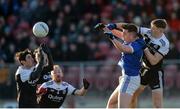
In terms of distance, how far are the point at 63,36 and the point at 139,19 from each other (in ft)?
7.78

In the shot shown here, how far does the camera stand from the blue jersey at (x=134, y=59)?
48.0 feet

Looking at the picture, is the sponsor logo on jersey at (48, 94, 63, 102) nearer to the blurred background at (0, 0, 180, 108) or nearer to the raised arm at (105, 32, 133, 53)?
the raised arm at (105, 32, 133, 53)

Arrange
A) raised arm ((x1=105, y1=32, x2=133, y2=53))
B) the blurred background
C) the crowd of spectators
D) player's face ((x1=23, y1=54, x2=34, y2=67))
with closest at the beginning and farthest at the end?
raised arm ((x1=105, y1=32, x2=133, y2=53)) → player's face ((x1=23, y1=54, x2=34, y2=67)) → the blurred background → the crowd of spectators

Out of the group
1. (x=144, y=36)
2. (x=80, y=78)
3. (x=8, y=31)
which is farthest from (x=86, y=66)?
(x=144, y=36)

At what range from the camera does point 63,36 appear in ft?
78.5

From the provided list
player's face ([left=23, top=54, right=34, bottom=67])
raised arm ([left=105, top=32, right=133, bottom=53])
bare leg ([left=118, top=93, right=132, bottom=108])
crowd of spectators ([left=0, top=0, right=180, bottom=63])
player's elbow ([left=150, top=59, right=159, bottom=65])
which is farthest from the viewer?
crowd of spectators ([left=0, top=0, right=180, bottom=63])

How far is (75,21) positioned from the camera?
24.8 m

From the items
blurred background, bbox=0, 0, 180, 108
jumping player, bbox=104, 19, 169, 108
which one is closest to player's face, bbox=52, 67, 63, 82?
jumping player, bbox=104, 19, 169, 108

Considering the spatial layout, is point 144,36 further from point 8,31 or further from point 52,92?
point 8,31

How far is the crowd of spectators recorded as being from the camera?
76.7ft

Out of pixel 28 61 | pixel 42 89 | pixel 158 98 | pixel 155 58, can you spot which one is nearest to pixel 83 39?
pixel 158 98

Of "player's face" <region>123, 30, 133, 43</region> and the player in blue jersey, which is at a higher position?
"player's face" <region>123, 30, 133, 43</region>

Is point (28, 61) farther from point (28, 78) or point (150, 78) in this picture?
point (150, 78)

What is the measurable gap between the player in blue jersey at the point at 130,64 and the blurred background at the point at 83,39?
206 inches
